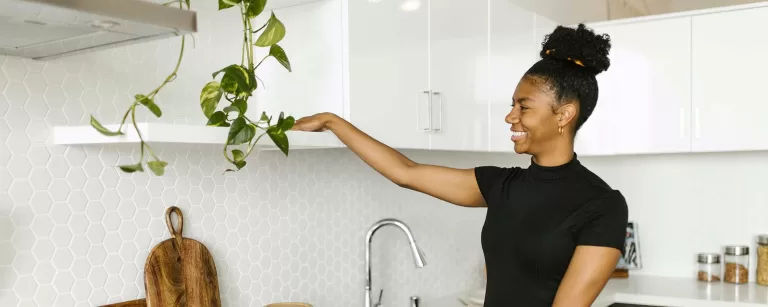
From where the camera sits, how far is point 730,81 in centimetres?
309

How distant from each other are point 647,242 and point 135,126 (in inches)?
117

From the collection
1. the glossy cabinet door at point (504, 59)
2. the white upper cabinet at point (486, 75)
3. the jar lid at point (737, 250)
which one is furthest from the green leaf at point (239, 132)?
the jar lid at point (737, 250)

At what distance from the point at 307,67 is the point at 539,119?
67 centimetres

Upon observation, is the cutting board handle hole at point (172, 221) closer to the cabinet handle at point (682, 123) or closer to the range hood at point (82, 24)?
the range hood at point (82, 24)

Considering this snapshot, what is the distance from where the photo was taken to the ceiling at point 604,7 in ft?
10.5

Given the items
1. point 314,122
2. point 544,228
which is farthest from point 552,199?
point 314,122

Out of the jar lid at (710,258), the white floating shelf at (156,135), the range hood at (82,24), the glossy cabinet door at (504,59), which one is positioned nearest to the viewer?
the range hood at (82,24)

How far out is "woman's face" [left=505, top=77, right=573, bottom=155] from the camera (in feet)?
6.03

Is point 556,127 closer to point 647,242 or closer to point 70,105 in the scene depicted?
point 70,105

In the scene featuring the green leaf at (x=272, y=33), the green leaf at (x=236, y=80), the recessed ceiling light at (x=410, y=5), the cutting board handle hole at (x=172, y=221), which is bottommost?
the cutting board handle hole at (x=172, y=221)

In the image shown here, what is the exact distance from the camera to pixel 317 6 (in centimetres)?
213

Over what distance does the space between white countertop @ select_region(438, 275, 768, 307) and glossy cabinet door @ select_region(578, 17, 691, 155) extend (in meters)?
0.61

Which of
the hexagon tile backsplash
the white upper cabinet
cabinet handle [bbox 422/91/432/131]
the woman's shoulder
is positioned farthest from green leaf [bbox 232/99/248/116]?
cabinet handle [bbox 422/91/432/131]

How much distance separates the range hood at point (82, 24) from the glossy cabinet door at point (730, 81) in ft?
7.92
